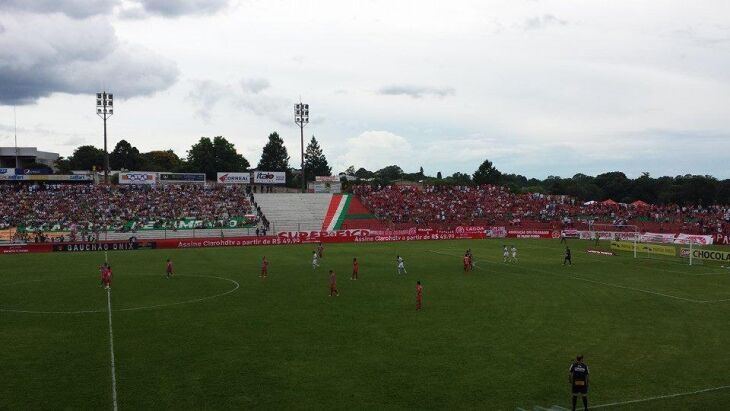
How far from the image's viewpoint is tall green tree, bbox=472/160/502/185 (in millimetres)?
135000

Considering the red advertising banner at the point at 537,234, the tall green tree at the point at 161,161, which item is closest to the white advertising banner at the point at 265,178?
the red advertising banner at the point at 537,234

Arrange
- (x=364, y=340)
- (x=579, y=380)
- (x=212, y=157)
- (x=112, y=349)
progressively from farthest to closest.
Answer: (x=212, y=157) < (x=364, y=340) < (x=112, y=349) < (x=579, y=380)

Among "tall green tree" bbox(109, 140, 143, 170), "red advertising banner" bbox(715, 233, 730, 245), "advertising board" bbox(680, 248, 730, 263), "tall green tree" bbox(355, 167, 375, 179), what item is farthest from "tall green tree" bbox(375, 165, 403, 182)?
"advertising board" bbox(680, 248, 730, 263)

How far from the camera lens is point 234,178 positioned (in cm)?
8650

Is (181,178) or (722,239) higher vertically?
(181,178)

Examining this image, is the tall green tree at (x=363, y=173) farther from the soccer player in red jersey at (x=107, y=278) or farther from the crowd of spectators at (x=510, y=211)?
the soccer player in red jersey at (x=107, y=278)

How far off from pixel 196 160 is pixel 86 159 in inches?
987

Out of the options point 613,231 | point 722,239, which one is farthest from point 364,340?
point 613,231

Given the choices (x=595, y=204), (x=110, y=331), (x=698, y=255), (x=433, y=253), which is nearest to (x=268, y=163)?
(x=595, y=204)

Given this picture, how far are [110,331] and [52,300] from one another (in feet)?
27.2

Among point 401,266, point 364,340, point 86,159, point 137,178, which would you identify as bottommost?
point 364,340

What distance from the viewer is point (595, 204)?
81625 millimetres

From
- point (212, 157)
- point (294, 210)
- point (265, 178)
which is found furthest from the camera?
point (212, 157)

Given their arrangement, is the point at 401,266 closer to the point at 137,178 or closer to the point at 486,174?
the point at 137,178
